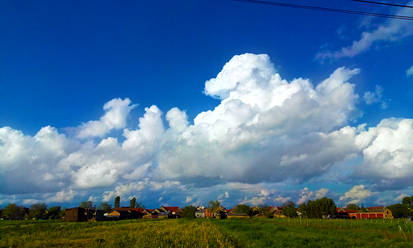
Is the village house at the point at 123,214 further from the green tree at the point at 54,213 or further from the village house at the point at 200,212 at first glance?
the village house at the point at 200,212

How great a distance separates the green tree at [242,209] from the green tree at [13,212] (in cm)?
10761

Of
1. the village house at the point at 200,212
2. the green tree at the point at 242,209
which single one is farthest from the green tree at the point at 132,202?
the green tree at the point at 242,209

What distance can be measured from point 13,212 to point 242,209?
114 m

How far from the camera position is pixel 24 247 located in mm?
25422

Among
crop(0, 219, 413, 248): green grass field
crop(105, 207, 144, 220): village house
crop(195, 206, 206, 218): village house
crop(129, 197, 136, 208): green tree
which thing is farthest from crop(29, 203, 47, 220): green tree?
crop(0, 219, 413, 248): green grass field

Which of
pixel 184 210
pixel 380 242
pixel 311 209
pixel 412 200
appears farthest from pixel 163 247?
pixel 412 200

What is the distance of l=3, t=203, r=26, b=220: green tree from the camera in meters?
123

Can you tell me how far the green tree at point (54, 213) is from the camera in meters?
119

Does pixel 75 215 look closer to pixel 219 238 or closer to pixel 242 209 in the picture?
pixel 219 238

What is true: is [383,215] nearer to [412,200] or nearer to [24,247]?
[412,200]

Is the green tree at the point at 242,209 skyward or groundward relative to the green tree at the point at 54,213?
groundward

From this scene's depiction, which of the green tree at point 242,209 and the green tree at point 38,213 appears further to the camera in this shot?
the green tree at point 242,209

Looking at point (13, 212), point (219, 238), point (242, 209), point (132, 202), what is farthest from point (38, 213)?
point (219, 238)

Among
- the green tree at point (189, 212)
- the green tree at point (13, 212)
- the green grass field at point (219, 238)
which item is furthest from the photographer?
the green tree at point (189, 212)
